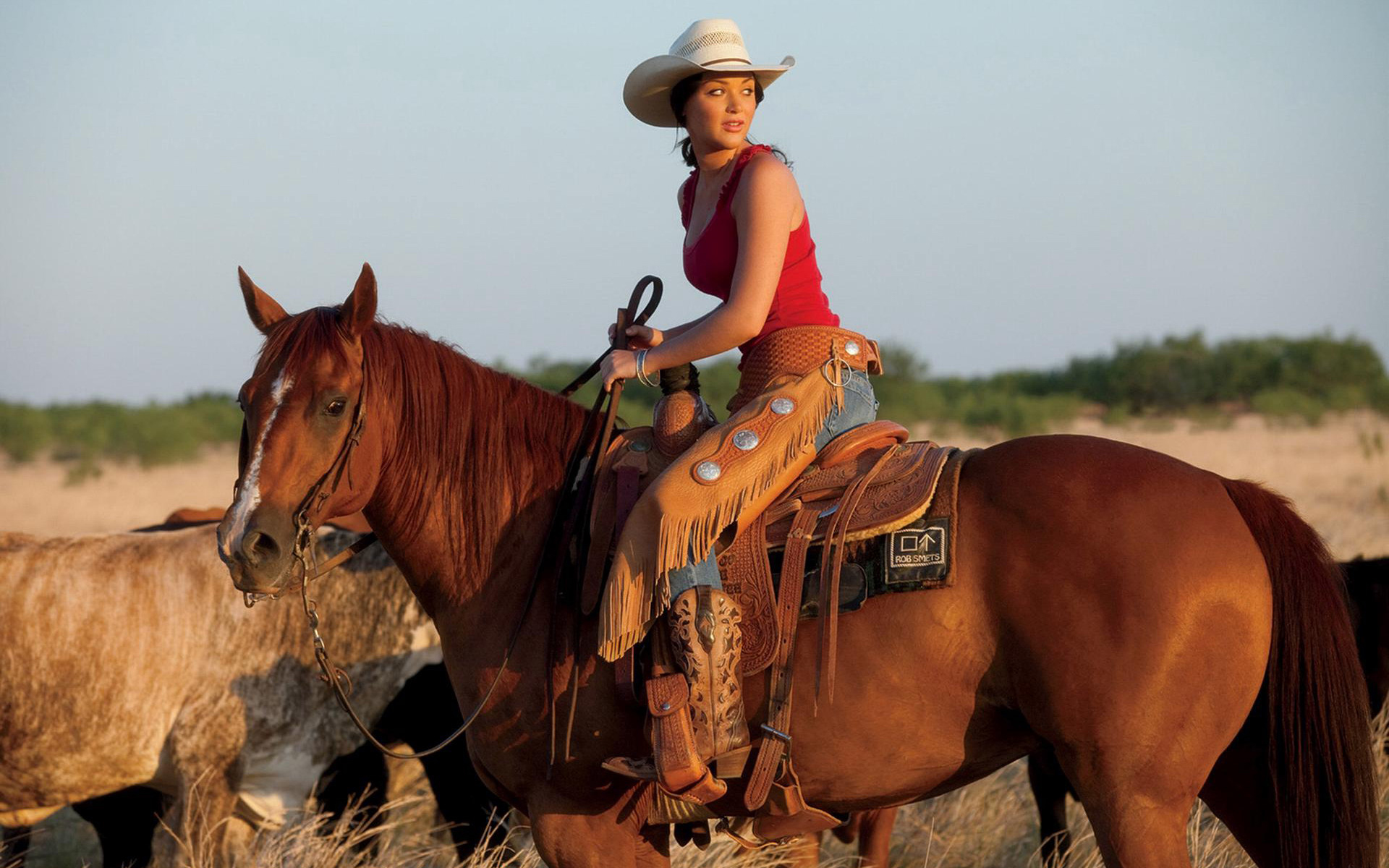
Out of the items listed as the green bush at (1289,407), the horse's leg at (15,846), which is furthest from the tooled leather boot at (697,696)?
the green bush at (1289,407)

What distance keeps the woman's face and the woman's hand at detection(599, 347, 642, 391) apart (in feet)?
2.33

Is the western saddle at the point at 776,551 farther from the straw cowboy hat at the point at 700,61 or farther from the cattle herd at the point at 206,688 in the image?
the cattle herd at the point at 206,688

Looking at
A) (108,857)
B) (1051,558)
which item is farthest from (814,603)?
(108,857)

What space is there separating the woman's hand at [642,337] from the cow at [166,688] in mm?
2685

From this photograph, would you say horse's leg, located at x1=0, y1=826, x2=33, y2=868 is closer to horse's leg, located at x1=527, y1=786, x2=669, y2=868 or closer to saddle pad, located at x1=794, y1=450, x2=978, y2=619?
horse's leg, located at x1=527, y1=786, x2=669, y2=868

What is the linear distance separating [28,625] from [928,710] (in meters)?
4.32

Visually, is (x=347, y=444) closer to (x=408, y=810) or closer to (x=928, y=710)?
(x=928, y=710)

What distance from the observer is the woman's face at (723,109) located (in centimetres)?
368

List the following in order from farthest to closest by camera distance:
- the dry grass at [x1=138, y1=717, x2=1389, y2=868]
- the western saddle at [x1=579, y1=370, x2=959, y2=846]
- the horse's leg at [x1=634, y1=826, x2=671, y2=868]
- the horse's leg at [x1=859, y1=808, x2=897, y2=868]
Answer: the horse's leg at [x1=859, y1=808, x2=897, y2=868] < the dry grass at [x1=138, y1=717, x2=1389, y2=868] < the horse's leg at [x1=634, y1=826, x2=671, y2=868] < the western saddle at [x1=579, y1=370, x2=959, y2=846]

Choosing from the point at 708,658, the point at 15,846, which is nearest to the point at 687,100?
the point at 708,658

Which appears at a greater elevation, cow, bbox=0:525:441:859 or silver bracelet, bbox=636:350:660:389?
silver bracelet, bbox=636:350:660:389

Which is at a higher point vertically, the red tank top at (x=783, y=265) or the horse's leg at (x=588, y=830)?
the red tank top at (x=783, y=265)

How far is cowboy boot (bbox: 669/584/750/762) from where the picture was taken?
10.5 feet

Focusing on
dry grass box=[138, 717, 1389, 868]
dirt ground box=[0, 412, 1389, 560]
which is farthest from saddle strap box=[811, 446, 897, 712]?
dirt ground box=[0, 412, 1389, 560]
